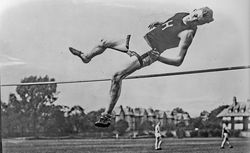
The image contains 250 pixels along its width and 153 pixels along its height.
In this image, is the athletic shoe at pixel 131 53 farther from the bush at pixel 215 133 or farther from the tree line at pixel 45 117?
the bush at pixel 215 133

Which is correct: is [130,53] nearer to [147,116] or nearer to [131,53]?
[131,53]

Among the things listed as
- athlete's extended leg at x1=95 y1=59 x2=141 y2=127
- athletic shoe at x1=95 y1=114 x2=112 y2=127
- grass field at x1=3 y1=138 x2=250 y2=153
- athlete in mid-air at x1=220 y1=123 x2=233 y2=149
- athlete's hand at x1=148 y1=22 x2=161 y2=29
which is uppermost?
athlete's hand at x1=148 y1=22 x2=161 y2=29

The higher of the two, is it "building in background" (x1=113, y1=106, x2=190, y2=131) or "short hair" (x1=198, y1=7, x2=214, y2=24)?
"short hair" (x1=198, y1=7, x2=214, y2=24)

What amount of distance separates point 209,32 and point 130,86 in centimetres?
41

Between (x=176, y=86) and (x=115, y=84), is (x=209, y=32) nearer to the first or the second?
(x=176, y=86)

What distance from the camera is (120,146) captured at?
222 centimetres

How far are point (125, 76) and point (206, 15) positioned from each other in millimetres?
440

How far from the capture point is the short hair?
84.4 inches

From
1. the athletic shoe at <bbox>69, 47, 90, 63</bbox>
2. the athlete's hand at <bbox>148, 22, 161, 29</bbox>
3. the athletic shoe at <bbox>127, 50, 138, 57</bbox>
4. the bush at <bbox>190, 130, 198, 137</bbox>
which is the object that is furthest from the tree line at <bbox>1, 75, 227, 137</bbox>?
the athlete's hand at <bbox>148, 22, 161, 29</bbox>

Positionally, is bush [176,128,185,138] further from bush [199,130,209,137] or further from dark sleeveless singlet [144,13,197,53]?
dark sleeveless singlet [144,13,197,53]

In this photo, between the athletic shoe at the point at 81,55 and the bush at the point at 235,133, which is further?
the athletic shoe at the point at 81,55

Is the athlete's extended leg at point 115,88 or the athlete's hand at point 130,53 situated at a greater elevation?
the athlete's hand at point 130,53

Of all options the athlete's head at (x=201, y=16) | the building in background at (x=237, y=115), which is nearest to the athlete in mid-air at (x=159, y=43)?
the athlete's head at (x=201, y=16)

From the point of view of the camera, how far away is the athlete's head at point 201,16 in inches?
84.4
